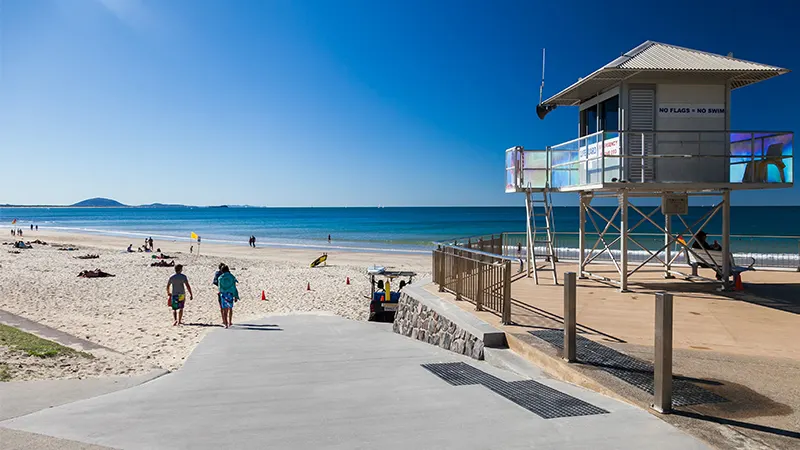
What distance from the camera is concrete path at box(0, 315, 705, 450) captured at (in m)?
4.09

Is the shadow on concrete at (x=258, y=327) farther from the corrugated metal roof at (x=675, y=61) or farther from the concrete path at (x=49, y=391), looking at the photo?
the corrugated metal roof at (x=675, y=61)

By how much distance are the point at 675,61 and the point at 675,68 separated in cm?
53

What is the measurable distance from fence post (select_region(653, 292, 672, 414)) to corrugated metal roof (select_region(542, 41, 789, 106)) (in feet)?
25.5

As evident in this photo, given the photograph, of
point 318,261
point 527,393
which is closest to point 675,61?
point 527,393

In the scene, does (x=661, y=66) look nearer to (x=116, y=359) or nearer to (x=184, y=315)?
(x=116, y=359)

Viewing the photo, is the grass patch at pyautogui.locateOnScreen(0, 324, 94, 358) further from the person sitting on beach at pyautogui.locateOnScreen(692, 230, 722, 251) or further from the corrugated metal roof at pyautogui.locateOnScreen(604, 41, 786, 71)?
the person sitting on beach at pyautogui.locateOnScreen(692, 230, 722, 251)

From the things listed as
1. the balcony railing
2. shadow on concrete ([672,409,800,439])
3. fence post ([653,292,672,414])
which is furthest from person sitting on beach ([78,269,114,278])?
shadow on concrete ([672,409,800,439])

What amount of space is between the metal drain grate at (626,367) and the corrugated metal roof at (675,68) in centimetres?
642

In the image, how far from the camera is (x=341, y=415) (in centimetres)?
482

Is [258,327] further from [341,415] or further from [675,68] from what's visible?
[675,68]

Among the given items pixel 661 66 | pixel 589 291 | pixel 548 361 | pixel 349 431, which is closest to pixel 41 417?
pixel 349 431

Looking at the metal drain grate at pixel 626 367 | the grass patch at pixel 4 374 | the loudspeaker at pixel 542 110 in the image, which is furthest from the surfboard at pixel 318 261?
the metal drain grate at pixel 626 367

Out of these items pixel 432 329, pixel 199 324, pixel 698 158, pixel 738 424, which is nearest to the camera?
pixel 738 424

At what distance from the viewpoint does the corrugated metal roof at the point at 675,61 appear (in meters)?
11.0
